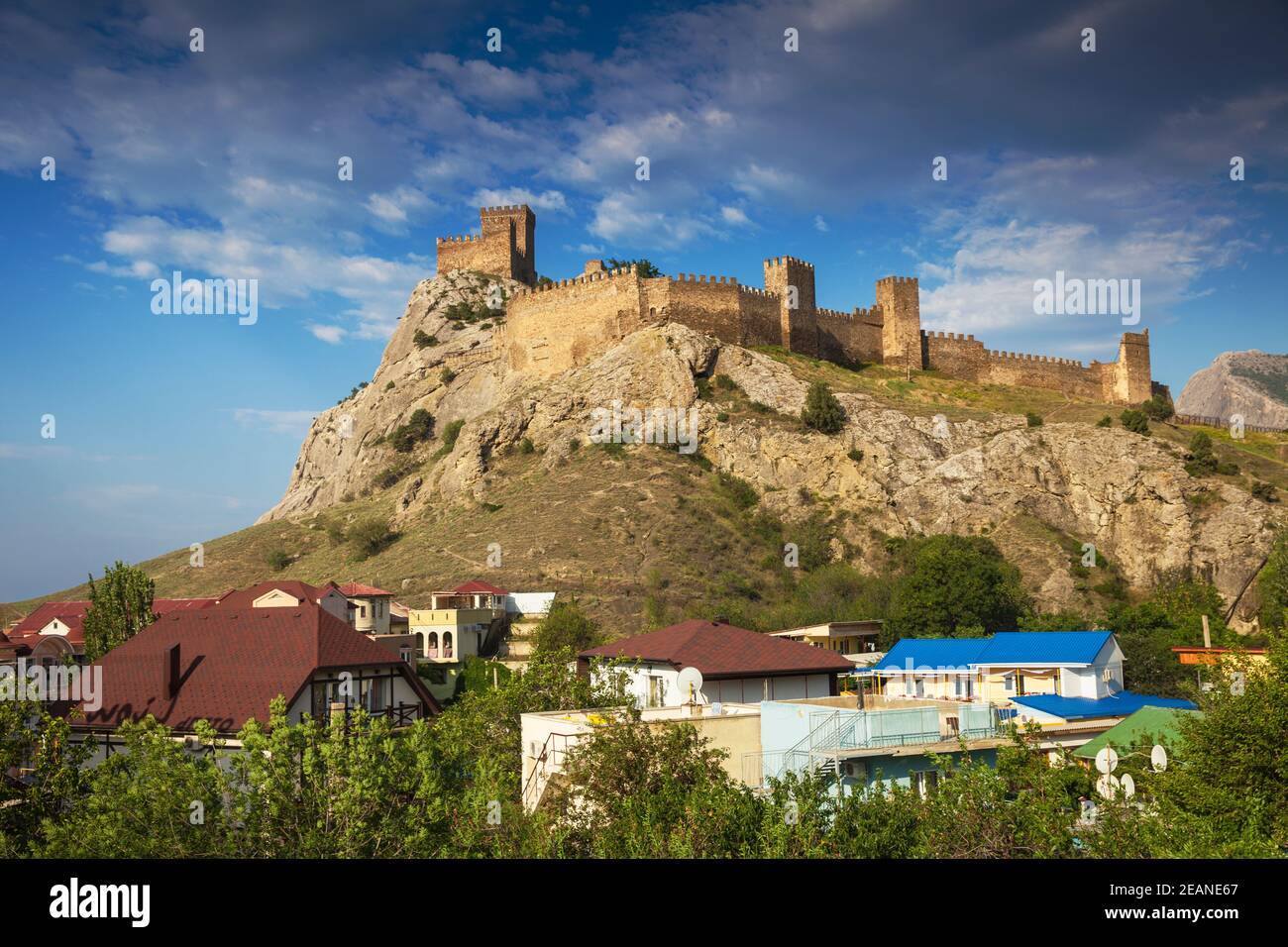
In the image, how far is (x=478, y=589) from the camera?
183 ft

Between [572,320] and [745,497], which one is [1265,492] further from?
[572,320]

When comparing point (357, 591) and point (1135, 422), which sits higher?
point (1135, 422)

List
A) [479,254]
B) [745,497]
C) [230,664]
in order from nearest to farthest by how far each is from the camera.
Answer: [230,664]
[745,497]
[479,254]


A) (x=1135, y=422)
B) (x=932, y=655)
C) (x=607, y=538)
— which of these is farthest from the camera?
(x=1135, y=422)

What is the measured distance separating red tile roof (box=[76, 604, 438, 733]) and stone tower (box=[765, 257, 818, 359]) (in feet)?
201

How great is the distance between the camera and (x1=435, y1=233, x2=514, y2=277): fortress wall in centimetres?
10044

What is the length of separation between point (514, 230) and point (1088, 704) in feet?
262

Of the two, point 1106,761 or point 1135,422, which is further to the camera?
point 1135,422

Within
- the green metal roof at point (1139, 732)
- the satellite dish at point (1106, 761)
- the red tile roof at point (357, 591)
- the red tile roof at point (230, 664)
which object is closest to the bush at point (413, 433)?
the red tile roof at point (357, 591)

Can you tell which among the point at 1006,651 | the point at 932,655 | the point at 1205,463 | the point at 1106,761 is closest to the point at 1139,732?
the point at 1106,761

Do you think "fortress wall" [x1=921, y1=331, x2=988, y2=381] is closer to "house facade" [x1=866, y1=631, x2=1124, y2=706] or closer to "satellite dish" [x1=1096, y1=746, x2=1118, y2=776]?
"house facade" [x1=866, y1=631, x2=1124, y2=706]

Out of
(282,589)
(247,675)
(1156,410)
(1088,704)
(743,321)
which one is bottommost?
(1088,704)

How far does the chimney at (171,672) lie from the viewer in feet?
83.5

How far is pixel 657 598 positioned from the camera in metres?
58.2
